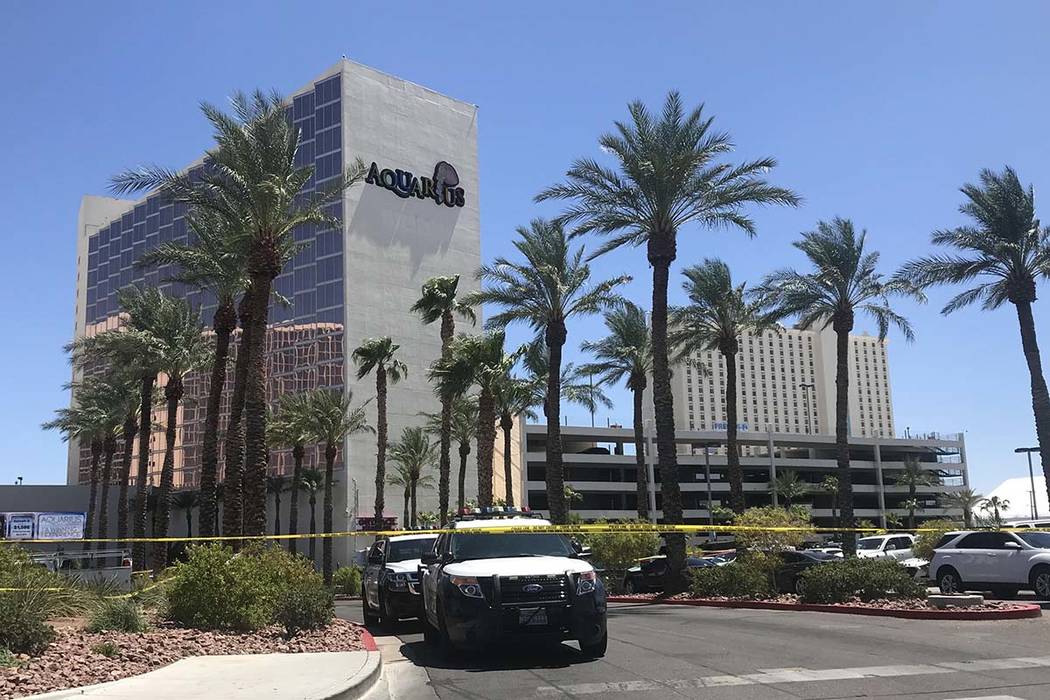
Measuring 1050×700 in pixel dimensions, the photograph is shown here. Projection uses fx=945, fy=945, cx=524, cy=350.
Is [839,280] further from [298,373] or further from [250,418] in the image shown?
[298,373]

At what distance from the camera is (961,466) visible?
11575 centimetres

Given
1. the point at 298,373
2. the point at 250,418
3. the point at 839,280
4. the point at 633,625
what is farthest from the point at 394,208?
the point at 633,625

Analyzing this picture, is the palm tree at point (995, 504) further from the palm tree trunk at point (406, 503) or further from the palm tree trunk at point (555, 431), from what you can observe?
the palm tree trunk at point (555, 431)

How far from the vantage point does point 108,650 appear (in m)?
11.0

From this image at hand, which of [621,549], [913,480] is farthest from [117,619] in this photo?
[913,480]

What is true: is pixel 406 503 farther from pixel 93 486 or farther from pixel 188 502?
pixel 93 486

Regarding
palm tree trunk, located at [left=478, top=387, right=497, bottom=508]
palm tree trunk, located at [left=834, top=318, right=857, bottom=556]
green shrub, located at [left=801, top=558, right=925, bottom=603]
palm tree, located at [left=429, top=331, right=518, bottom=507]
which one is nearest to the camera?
green shrub, located at [left=801, top=558, right=925, bottom=603]

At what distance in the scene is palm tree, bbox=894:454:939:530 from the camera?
351ft

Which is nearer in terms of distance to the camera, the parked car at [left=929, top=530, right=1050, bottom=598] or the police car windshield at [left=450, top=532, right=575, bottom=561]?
the police car windshield at [left=450, top=532, right=575, bottom=561]

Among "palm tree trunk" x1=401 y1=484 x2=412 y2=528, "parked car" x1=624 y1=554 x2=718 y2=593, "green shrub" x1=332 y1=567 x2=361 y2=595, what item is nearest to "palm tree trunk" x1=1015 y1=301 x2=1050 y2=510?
"parked car" x1=624 y1=554 x2=718 y2=593

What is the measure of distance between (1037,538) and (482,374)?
74.2 ft

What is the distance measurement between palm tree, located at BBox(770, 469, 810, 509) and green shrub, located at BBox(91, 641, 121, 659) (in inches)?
3627

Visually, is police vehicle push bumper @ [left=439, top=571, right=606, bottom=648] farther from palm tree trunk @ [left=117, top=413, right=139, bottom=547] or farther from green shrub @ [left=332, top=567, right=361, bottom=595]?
palm tree trunk @ [left=117, top=413, right=139, bottom=547]

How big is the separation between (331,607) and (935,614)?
35.4 ft
